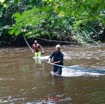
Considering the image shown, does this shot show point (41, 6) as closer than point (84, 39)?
Yes

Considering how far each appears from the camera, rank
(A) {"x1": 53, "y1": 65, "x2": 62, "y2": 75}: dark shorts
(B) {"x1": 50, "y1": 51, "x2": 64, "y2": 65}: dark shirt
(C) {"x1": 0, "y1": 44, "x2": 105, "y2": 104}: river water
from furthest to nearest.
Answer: (A) {"x1": 53, "y1": 65, "x2": 62, "y2": 75}: dark shorts < (B) {"x1": 50, "y1": 51, "x2": 64, "y2": 65}: dark shirt < (C) {"x1": 0, "y1": 44, "x2": 105, "y2": 104}: river water

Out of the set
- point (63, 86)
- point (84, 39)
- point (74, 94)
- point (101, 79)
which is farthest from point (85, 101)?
point (84, 39)

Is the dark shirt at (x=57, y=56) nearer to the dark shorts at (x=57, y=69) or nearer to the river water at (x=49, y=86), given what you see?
the dark shorts at (x=57, y=69)

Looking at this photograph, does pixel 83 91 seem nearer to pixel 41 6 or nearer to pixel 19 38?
pixel 41 6

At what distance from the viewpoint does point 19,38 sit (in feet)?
103

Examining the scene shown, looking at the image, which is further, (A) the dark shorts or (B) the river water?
(A) the dark shorts

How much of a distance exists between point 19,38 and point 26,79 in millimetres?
18791

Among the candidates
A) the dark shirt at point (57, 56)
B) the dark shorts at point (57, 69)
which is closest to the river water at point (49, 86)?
the dark shorts at point (57, 69)

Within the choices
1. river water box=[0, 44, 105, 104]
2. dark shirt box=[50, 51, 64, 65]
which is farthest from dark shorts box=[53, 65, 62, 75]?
dark shirt box=[50, 51, 64, 65]

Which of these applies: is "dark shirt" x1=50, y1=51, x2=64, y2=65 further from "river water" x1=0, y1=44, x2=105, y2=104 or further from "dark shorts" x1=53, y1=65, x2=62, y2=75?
"river water" x1=0, y1=44, x2=105, y2=104

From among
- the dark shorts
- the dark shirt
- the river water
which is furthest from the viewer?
the dark shorts

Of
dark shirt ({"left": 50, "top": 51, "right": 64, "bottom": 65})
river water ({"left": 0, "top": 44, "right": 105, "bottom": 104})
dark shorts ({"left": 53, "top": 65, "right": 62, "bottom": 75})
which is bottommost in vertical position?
river water ({"left": 0, "top": 44, "right": 105, "bottom": 104})

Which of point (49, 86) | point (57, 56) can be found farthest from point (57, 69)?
point (49, 86)

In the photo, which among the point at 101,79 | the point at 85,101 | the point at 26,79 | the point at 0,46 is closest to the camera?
the point at 85,101
